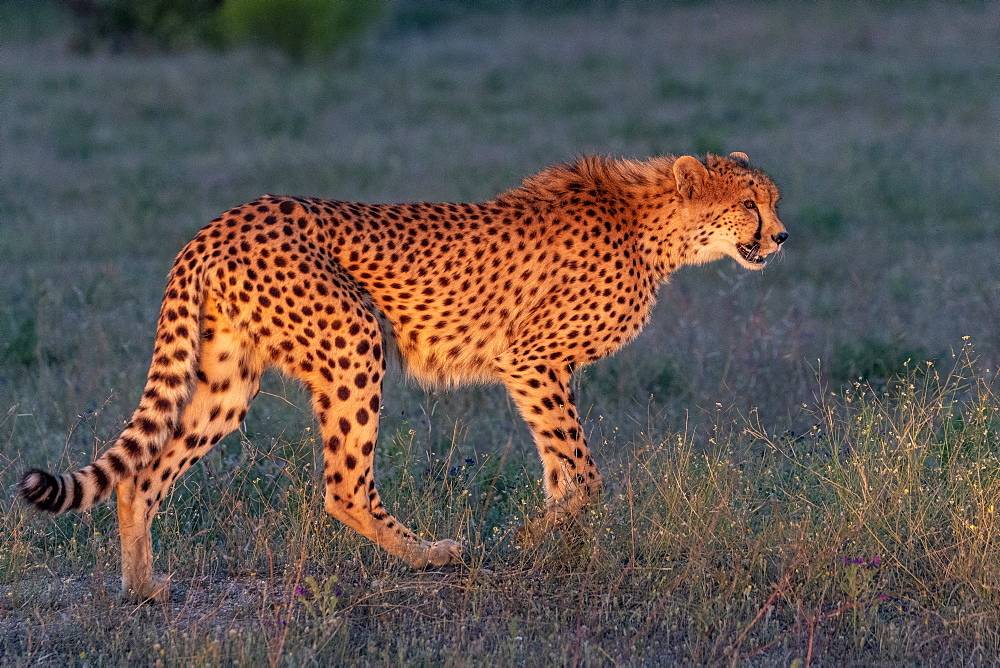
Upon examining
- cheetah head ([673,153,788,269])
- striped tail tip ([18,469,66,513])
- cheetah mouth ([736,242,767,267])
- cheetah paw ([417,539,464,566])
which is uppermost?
cheetah head ([673,153,788,269])

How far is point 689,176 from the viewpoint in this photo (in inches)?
188

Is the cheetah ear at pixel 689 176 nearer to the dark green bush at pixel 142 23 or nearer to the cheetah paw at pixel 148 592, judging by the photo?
the cheetah paw at pixel 148 592

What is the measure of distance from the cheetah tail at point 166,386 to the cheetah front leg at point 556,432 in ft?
3.80

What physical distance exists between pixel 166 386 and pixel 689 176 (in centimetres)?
218

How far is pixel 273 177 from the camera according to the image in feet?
38.6

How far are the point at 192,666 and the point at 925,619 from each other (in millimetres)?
2136

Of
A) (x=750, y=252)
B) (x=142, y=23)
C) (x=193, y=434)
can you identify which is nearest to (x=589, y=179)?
(x=750, y=252)

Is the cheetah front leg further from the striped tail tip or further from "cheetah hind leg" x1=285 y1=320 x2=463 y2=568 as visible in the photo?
the striped tail tip

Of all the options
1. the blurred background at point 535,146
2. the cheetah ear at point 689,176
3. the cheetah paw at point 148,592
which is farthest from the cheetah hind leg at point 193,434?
the cheetah ear at point 689,176

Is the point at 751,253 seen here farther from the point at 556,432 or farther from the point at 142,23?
the point at 142,23

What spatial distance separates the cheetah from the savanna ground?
234 mm

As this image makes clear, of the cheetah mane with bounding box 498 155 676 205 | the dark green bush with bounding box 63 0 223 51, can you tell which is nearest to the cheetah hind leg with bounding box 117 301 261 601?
the cheetah mane with bounding box 498 155 676 205

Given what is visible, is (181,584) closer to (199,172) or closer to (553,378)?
(553,378)

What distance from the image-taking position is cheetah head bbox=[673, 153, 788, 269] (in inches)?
189
